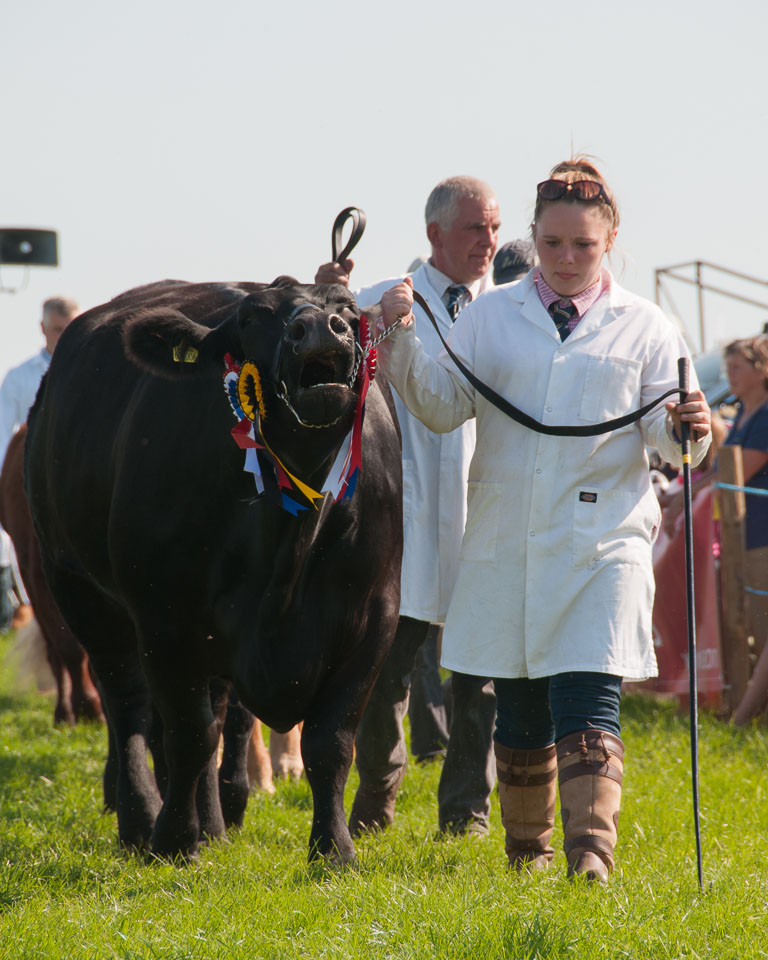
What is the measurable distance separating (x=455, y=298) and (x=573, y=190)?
4.63 ft

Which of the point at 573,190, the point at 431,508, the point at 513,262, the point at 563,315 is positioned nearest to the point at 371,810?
the point at 431,508

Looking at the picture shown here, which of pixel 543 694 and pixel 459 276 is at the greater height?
pixel 459 276

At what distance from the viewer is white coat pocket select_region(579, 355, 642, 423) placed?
4078 mm

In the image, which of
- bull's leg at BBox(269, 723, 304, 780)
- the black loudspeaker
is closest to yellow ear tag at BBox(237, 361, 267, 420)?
bull's leg at BBox(269, 723, 304, 780)

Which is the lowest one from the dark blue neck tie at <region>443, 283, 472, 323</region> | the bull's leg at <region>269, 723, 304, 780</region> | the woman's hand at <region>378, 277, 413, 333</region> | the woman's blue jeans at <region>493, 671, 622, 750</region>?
the bull's leg at <region>269, 723, 304, 780</region>

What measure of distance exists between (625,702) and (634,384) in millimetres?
4582

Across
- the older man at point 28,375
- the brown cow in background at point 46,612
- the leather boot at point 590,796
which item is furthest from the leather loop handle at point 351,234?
the older man at point 28,375

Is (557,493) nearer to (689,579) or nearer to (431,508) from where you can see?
(689,579)

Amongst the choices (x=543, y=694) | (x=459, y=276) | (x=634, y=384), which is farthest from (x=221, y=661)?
(x=459, y=276)

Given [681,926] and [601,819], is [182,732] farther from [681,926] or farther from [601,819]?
[681,926]

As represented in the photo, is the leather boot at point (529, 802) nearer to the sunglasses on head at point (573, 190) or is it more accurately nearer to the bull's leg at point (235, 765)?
the bull's leg at point (235, 765)

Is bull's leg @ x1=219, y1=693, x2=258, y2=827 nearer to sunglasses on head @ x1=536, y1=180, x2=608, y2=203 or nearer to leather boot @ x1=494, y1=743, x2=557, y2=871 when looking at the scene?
leather boot @ x1=494, y1=743, x2=557, y2=871

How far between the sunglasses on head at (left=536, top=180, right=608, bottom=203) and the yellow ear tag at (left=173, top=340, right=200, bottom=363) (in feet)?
4.09

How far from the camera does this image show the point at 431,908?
3.33m
